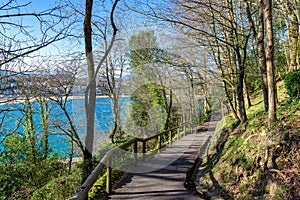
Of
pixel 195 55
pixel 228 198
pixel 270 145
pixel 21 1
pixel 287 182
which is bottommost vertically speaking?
pixel 228 198

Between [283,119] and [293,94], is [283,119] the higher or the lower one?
the lower one

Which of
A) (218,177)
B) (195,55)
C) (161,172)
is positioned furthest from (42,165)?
(195,55)

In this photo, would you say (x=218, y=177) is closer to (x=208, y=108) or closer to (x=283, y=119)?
(x=283, y=119)

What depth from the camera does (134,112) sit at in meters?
12.4

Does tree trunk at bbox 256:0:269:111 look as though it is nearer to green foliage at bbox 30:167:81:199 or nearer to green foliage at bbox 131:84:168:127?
green foliage at bbox 30:167:81:199

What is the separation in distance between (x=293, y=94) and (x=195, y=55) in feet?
16.4

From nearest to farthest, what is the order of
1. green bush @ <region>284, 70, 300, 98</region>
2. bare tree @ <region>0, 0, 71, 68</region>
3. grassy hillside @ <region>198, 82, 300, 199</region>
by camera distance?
bare tree @ <region>0, 0, 71, 68</region>, grassy hillside @ <region>198, 82, 300, 199</region>, green bush @ <region>284, 70, 300, 98</region>

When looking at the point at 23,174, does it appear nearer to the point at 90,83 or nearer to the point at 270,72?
the point at 90,83

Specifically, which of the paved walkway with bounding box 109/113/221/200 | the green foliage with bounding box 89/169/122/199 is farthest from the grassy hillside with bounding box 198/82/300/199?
the green foliage with bounding box 89/169/122/199

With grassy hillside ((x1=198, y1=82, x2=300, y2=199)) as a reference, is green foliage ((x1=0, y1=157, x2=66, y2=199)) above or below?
below

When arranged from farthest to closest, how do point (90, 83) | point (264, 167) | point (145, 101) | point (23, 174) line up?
1. point (145, 101)
2. point (23, 174)
3. point (90, 83)
4. point (264, 167)

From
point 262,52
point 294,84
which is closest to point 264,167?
point 294,84

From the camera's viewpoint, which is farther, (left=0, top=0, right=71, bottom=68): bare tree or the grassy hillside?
the grassy hillside

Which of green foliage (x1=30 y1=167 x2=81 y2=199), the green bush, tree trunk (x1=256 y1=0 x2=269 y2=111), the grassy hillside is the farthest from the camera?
tree trunk (x1=256 y1=0 x2=269 y2=111)
